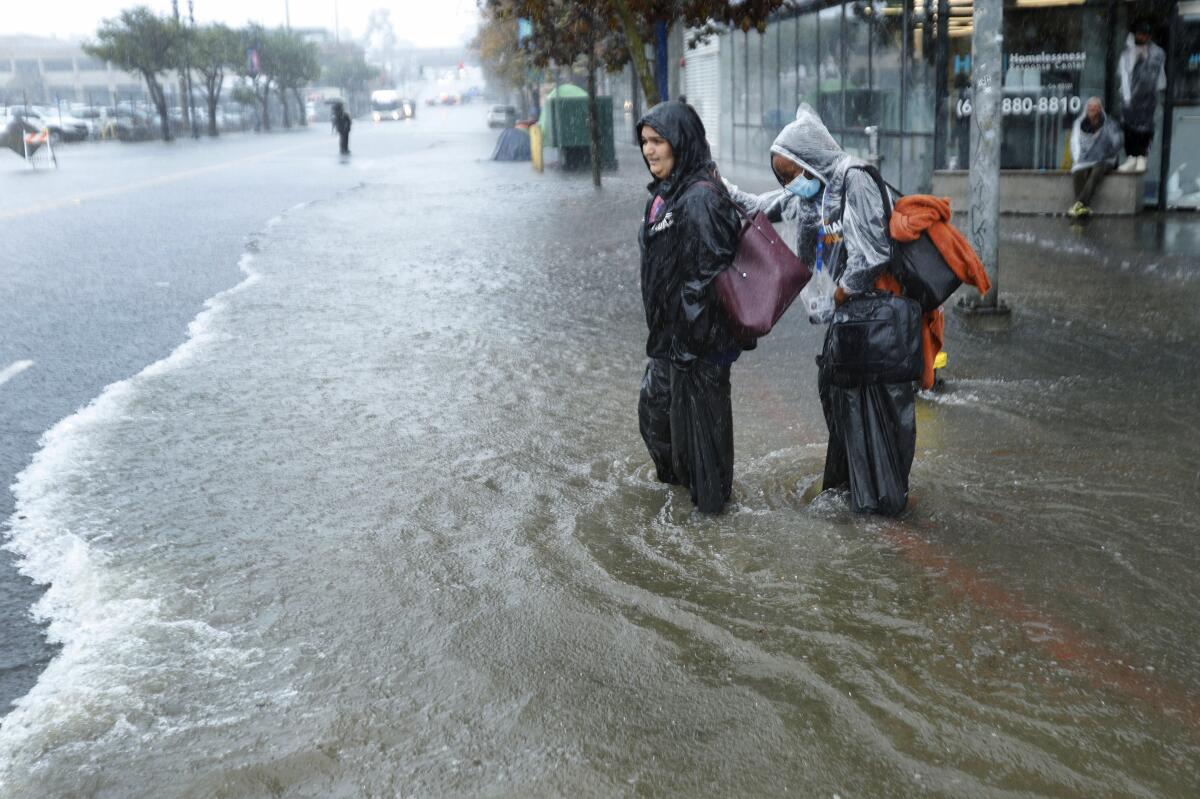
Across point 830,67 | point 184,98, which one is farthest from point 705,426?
point 184,98

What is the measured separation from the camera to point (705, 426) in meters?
4.95

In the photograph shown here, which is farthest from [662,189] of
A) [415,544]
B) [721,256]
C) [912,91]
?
[912,91]

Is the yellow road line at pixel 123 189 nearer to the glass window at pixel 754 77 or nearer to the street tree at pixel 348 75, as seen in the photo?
the glass window at pixel 754 77

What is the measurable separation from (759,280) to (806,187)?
0.46 metres

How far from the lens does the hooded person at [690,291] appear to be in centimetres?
464

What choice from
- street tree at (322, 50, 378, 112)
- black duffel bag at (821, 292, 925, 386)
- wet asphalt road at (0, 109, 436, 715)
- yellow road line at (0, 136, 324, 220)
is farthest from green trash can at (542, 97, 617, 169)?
street tree at (322, 50, 378, 112)

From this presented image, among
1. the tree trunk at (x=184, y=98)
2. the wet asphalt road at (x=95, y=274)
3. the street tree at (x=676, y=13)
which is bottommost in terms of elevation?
the wet asphalt road at (x=95, y=274)

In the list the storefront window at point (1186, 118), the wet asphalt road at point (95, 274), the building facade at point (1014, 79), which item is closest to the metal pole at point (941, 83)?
the building facade at point (1014, 79)

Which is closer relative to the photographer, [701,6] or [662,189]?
[662,189]

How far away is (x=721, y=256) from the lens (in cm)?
468

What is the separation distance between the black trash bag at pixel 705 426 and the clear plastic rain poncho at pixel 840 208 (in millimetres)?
636

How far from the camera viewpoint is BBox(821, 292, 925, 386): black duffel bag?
4.70m

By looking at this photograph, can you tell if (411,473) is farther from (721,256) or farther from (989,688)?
(989,688)

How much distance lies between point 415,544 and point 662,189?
1.68m
